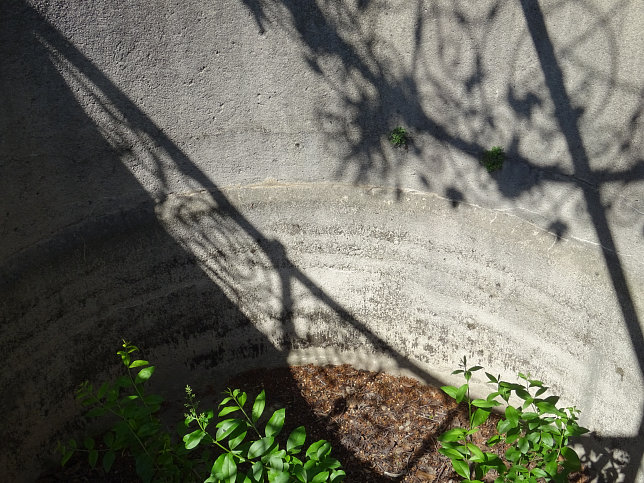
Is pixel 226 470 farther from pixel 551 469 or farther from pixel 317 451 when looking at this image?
pixel 551 469

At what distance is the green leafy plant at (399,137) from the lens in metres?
4.45

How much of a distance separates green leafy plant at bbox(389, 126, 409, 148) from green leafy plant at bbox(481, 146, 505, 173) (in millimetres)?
685

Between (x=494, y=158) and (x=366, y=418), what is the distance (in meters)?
2.69

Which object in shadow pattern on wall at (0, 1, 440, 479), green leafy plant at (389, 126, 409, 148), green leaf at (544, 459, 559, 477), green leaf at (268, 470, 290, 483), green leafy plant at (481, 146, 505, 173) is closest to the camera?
green leaf at (268, 470, 290, 483)

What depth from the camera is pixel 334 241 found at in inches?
191

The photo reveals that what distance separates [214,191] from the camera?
4.68 metres

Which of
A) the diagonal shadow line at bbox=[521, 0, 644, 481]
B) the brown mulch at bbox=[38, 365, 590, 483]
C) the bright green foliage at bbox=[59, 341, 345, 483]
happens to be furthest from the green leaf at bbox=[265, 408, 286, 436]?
the diagonal shadow line at bbox=[521, 0, 644, 481]

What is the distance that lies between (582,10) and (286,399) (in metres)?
4.21

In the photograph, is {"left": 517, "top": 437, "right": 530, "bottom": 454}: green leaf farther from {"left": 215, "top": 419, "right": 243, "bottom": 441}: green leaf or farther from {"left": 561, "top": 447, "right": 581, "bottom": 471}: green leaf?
{"left": 215, "top": 419, "right": 243, "bottom": 441}: green leaf

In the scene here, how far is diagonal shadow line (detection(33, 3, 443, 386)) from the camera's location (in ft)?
12.9

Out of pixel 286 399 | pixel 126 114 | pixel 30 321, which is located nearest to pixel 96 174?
pixel 126 114

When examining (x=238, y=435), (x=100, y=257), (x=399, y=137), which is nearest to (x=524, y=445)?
(x=238, y=435)

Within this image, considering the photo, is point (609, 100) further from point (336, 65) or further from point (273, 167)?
point (273, 167)

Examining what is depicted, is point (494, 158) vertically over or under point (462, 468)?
over
